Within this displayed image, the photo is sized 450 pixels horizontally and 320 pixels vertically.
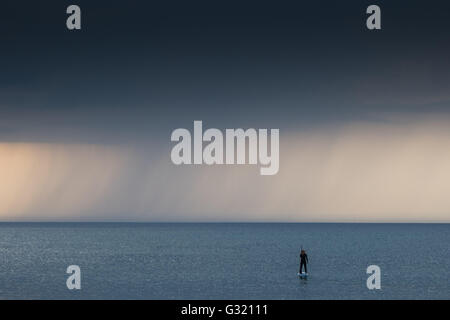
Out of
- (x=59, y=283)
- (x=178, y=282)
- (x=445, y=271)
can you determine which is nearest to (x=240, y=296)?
(x=178, y=282)

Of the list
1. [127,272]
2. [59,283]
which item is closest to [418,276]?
[127,272]

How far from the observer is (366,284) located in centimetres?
4747

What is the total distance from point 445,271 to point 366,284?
53.0 feet

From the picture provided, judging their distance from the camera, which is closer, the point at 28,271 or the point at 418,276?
the point at 418,276

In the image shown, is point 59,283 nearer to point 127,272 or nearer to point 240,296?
point 127,272
